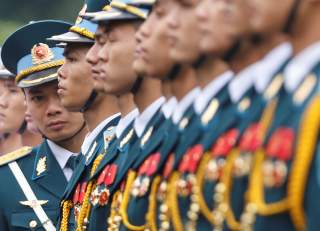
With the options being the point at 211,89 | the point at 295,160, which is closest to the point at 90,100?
the point at 211,89

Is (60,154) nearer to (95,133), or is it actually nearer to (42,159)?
(42,159)

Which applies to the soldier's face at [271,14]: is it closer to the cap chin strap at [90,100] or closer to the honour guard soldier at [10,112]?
the cap chin strap at [90,100]

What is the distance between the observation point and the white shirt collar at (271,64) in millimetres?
5758

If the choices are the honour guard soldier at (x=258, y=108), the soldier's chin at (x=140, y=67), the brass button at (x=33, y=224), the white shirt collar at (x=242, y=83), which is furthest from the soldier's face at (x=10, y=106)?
the honour guard soldier at (x=258, y=108)

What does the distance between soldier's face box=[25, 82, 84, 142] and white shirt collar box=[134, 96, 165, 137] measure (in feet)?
7.06

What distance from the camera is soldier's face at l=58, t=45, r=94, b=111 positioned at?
8852mm

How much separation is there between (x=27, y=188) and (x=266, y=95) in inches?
169

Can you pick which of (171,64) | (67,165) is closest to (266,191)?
(171,64)

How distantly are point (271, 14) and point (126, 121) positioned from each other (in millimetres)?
2391

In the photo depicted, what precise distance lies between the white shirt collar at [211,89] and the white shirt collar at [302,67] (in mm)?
681

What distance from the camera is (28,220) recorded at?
31.8 ft

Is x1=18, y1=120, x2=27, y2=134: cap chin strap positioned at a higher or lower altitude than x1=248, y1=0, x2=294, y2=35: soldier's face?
higher

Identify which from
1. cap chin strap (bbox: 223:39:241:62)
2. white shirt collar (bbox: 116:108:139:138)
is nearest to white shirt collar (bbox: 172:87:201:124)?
cap chin strap (bbox: 223:39:241:62)

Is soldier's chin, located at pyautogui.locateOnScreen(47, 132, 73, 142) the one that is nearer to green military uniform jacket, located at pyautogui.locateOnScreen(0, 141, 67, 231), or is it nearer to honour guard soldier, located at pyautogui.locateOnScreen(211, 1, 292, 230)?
green military uniform jacket, located at pyautogui.locateOnScreen(0, 141, 67, 231)
